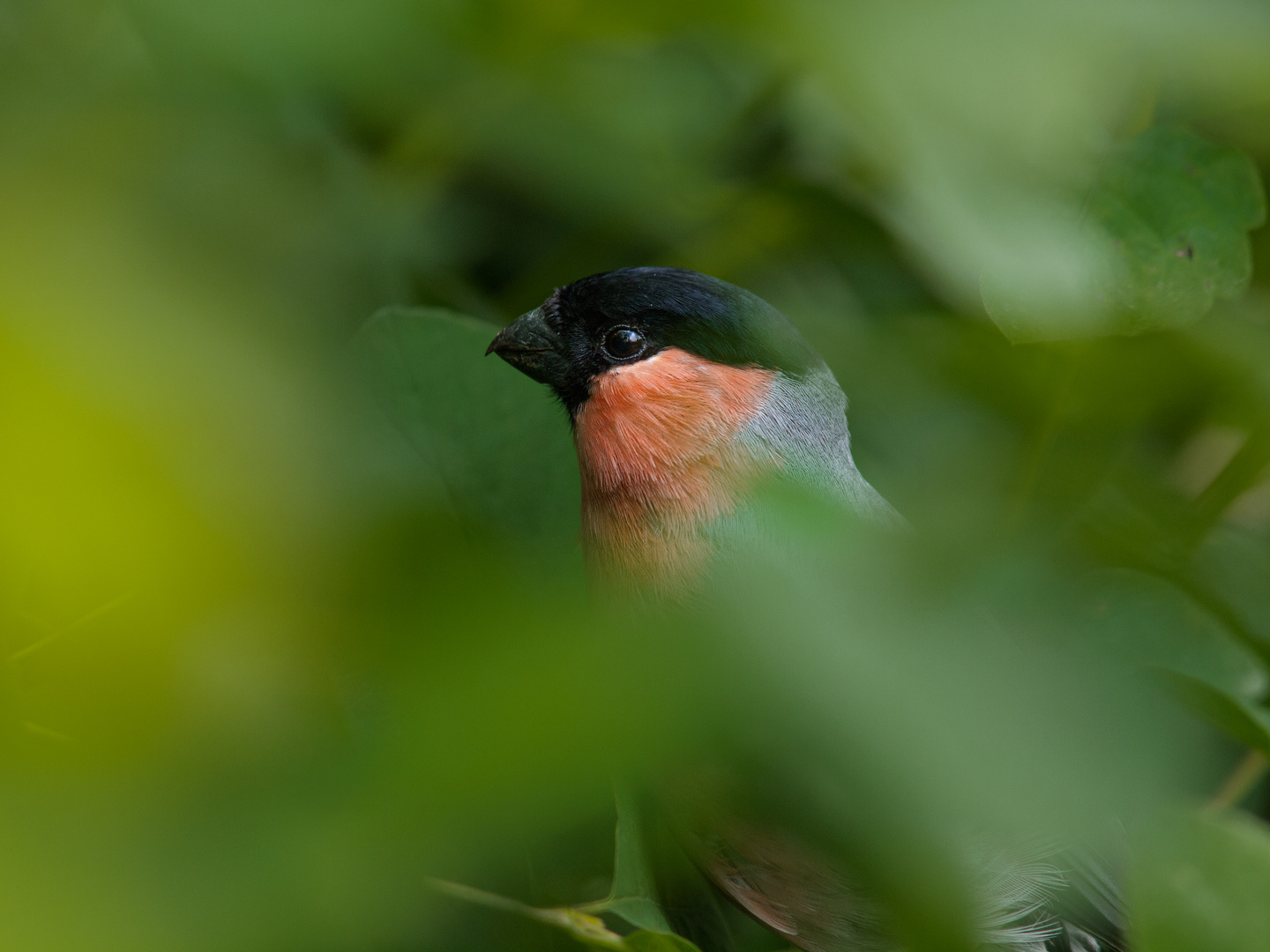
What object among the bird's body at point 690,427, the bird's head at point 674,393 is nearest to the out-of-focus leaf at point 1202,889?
the bird's body at point 690,427

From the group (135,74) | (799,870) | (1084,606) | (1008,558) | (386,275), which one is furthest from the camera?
(386,275)

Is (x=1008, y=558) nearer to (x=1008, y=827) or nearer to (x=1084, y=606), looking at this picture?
(x=1008, y=827)

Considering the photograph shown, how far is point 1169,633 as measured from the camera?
72.6 inches

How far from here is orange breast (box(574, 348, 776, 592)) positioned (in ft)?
5.86

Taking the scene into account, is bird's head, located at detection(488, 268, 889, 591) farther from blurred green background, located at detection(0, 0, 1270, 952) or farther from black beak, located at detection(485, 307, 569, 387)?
blurred green background, located at detection(0, 0, 1270, 952)

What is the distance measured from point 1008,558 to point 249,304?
59cm

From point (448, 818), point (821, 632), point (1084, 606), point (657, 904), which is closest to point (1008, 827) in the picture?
point (821, 632)

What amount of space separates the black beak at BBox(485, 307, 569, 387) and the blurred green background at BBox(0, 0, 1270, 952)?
9 centimetres

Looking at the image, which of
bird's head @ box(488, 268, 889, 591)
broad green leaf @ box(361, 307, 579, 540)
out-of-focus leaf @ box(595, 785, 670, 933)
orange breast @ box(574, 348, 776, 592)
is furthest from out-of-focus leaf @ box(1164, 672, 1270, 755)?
broad green leaf @ box(361, 307, 579, 540)

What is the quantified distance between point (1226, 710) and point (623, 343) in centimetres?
112

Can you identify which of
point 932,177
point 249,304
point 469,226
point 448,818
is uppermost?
point 469,226

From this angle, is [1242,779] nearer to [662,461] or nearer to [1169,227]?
[1169,227]

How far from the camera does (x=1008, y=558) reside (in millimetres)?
867

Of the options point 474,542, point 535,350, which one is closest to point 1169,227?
point 535,350
